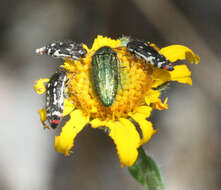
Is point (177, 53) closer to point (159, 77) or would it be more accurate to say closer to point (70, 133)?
point (159, 77)

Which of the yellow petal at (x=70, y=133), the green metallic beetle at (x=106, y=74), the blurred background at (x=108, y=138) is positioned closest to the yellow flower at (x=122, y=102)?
the yellow petal at (x=70, y=133)

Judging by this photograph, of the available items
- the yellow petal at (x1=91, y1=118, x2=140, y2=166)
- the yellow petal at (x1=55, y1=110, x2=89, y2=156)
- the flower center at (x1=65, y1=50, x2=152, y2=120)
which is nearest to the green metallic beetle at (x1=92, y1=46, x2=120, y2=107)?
the flower center at (x1=65, y1=50, x2=152, y2=120)

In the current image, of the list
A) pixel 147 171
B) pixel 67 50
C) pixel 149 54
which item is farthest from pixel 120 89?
pixel 147 171

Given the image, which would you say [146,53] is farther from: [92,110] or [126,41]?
[92,110]

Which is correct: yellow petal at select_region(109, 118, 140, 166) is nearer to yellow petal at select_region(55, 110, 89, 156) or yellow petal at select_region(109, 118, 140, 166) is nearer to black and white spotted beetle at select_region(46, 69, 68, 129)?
yellow petal at select_region(55, 110, 89, 156)

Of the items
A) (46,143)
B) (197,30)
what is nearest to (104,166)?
(46,143)

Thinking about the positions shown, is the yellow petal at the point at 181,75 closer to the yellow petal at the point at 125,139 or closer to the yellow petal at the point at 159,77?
the yellow petal at the point at 159,77
